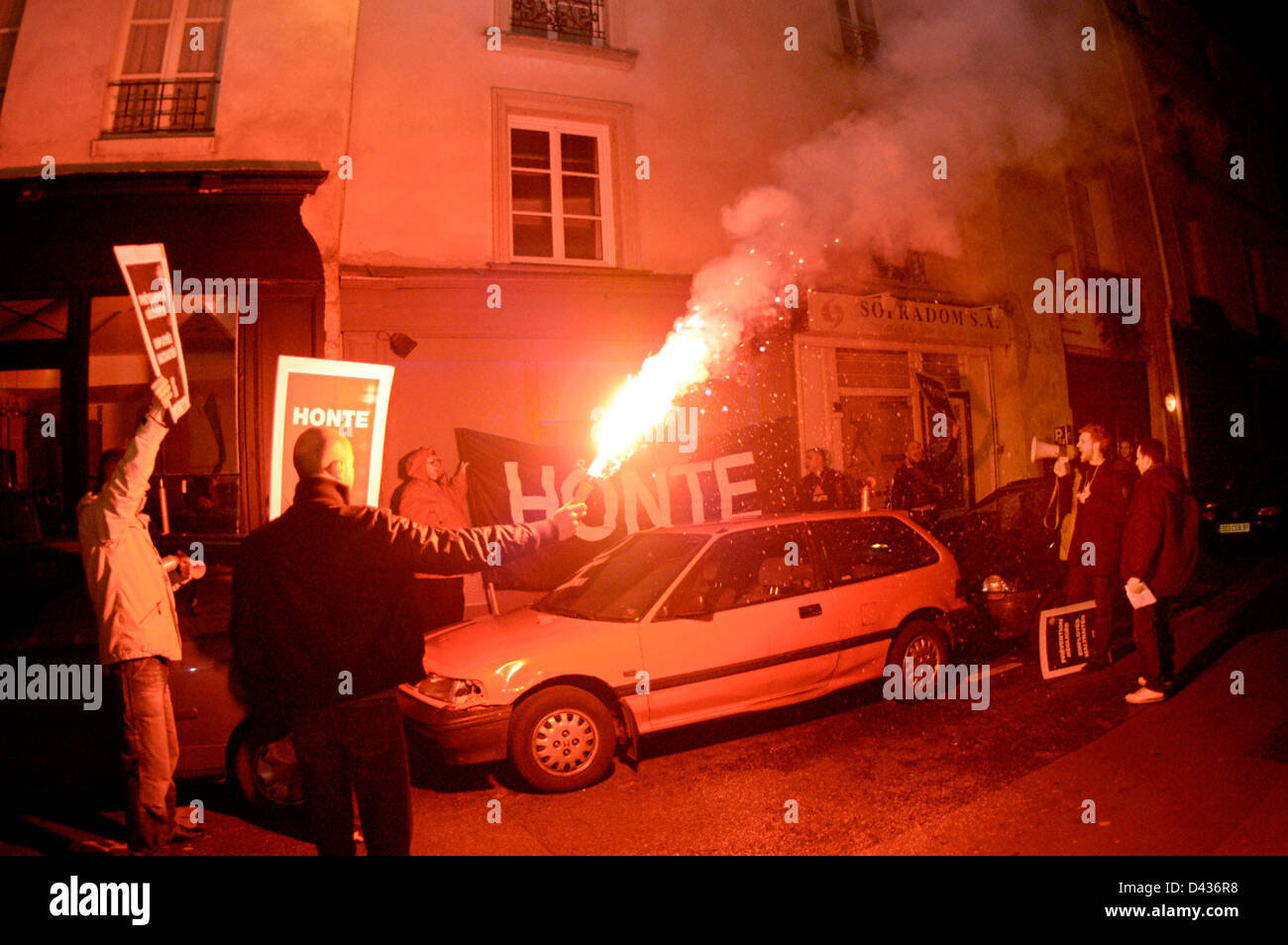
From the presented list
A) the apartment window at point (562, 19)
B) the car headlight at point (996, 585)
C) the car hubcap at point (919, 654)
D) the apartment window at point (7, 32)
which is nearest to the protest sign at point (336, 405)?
the car hubcap at point (919, 654)

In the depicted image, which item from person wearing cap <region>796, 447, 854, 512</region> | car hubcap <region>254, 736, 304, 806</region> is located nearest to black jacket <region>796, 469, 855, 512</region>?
person wearing cap <region>796, 447, 854, 512</region>

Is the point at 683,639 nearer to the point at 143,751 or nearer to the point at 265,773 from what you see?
the point at 265,773

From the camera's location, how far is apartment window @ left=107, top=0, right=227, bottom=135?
8.95 meters

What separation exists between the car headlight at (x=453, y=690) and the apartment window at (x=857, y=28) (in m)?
11.7

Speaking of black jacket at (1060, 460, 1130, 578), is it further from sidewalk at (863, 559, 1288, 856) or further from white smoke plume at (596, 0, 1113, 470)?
white smoke plume at (596, 0, 1113, 470)

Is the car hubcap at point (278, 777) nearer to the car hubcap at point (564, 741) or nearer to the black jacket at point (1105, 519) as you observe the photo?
the car hubcap at point (564, 741)

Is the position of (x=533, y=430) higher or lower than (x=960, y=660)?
higher

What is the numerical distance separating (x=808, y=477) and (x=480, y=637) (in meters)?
6.01

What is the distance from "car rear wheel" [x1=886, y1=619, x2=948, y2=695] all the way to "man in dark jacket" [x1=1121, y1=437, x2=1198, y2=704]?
4.43 feet

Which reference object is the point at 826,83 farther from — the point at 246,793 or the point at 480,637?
the point at 246,793

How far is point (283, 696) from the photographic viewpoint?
2439mm
